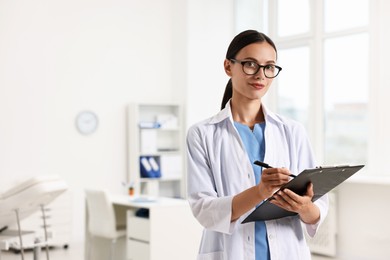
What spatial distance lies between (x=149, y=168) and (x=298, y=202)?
268 inches

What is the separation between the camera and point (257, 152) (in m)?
1.71

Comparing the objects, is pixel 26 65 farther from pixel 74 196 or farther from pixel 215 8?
pixel 215 8

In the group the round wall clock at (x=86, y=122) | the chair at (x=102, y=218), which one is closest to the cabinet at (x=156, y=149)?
the round wall clock at (x=86, y=122)

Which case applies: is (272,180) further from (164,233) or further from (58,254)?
(58,254)

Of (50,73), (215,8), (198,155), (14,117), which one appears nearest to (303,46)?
(215,8)

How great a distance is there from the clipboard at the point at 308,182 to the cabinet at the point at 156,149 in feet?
21.6

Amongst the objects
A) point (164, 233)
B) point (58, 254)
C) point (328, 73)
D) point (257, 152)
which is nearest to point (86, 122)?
point (58, 254)

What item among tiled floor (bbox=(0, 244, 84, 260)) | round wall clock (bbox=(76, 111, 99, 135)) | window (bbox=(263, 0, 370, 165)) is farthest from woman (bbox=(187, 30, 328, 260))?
round wall clock (bbox=(76, 111, 99, 135))

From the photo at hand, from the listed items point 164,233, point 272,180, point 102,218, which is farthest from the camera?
point 102,218

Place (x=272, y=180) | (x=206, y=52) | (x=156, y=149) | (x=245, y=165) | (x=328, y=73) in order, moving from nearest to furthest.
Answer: (x=272, y=180) < (x=245, y=165) < (x=328, y=73) < (x=156, y=149) < (x=206, y=52)

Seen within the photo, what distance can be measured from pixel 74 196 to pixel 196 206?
21.3 ft

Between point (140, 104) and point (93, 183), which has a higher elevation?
point (140, 104)

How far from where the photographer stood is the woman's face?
166 cm

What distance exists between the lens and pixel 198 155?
1.68 meters
